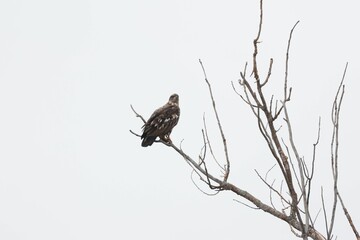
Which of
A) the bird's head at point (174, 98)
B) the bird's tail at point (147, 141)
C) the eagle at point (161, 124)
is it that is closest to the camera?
the eagle at point (161, 124)

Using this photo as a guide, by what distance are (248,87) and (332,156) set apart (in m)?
0.83

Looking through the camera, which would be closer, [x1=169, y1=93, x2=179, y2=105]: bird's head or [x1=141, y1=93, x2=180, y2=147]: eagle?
[x1=141, y1=93, x2=180, y2=147]: eagle

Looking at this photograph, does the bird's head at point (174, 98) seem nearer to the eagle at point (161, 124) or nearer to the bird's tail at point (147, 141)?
the eagle at point (161, 124)

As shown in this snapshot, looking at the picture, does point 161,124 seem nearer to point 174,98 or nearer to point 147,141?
point 147,141

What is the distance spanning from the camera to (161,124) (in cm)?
1285

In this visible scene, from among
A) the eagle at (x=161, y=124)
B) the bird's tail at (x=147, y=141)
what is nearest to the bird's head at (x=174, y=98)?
the eagle at (x=161, y=124)

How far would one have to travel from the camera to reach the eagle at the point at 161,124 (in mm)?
12547

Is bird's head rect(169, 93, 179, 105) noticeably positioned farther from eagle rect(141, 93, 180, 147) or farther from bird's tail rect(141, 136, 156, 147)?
bird's tail rect(141, 136, 156, 147)

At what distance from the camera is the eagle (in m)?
Result: 12.5

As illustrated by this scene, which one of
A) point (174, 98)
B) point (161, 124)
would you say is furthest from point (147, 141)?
point (174, 98)

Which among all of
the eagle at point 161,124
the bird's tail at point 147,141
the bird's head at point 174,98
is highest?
the bird's head at point 174,98

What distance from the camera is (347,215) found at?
12.6 feet

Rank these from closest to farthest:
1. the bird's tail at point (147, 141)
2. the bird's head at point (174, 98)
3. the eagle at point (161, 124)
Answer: the eagle at point (161, 124)
the bird's tail at point (147, 141)
the bird's head at point (174, 98)

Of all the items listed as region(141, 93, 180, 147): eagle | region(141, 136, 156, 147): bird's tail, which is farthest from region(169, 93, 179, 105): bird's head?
region(141, 136, 156, 147): bird's tail
